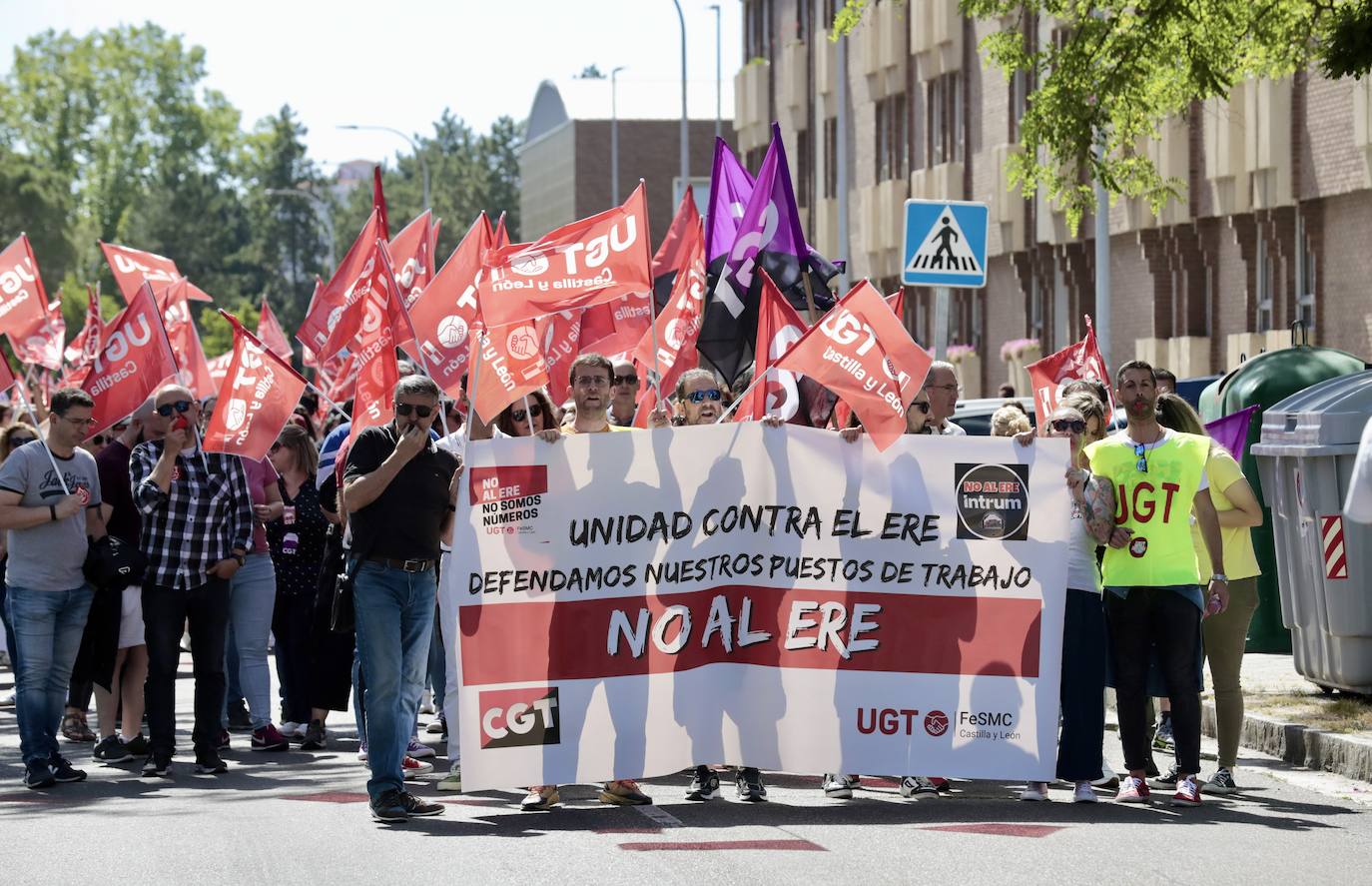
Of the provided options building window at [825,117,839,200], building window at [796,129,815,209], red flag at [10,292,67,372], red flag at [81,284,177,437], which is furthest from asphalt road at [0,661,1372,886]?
building window at [796,129,815,209]

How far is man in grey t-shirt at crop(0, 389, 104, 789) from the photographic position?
11.3m

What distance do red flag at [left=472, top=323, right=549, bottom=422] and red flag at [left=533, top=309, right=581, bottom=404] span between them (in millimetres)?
5429

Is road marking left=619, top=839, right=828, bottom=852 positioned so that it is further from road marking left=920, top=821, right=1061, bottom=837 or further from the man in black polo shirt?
the man in black polo shirt

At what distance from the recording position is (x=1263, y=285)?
1118 inches

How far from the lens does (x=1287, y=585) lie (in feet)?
43.5

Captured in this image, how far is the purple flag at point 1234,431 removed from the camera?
48.0 feet

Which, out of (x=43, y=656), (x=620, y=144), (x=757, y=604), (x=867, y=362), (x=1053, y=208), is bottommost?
(x=43, y=656)

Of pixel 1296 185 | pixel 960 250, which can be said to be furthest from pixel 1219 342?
pixel 960 250

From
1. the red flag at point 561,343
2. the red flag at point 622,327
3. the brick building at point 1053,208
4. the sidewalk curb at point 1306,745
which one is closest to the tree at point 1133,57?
the brick building at point 1053,208

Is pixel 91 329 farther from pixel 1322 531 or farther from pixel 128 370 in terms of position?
pixel 1322 531

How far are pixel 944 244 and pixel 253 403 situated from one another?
493cm

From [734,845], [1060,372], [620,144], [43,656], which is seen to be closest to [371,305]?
[43,656]

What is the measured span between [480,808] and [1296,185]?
60.9ft

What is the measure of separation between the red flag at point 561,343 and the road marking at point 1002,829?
7.17 m
